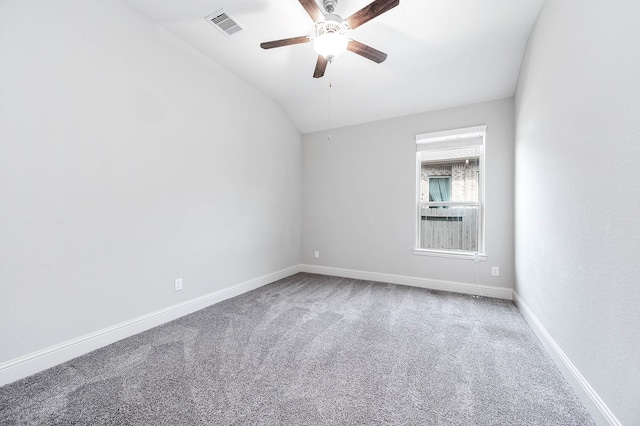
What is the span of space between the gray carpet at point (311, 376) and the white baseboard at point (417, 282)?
1.77ft

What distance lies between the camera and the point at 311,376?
168cm

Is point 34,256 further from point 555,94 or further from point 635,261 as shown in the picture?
point 555,94

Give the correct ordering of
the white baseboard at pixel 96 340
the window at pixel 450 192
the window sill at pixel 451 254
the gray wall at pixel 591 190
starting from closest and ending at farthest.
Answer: the gray wall at pixel 591 190 → the white baseboard at pixel 96 340 → the window sill at pixel 451 254 → the window at pixel 450 192

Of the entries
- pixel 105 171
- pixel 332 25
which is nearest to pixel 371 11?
pixel 332 25

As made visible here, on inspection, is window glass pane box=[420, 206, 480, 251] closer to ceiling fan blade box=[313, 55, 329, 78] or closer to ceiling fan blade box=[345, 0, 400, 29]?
ceiling fan blade box=[313, 55, 329, 78]

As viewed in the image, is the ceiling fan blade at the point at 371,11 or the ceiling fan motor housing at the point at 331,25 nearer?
the ceiling fan blade at the point at 371,11

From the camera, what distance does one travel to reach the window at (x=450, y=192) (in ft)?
11.3

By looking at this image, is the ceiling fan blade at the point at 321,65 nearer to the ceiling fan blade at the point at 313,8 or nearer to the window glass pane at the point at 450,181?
the ceiling fan blade at the point at 313,8

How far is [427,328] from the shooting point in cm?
240

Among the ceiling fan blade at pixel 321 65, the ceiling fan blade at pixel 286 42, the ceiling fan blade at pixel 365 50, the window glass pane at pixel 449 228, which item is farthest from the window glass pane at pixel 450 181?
the ceiling fan blade at pixel 286 42

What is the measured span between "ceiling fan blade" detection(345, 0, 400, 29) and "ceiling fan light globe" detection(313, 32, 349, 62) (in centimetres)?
13

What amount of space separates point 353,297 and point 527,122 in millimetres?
2690

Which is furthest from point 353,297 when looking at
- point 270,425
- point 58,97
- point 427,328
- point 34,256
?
point 58,97

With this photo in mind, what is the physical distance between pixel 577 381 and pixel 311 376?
5.27ft
